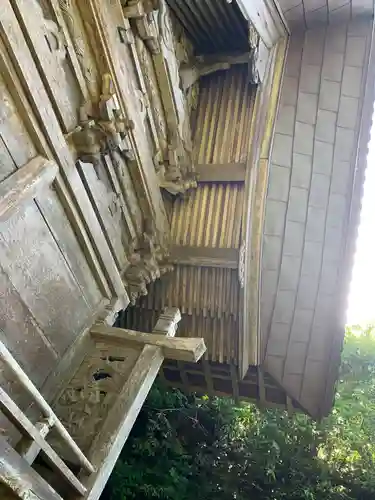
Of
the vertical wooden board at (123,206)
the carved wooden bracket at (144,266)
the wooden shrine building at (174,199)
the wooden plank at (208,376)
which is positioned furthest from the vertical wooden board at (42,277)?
the wooden plank at (208,376)

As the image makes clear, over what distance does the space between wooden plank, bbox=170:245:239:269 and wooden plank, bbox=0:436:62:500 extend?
266 cm

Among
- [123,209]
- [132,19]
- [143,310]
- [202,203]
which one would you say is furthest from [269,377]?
[132,19]

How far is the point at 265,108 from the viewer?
4883 mm

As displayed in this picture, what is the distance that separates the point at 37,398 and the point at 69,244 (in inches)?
50.1

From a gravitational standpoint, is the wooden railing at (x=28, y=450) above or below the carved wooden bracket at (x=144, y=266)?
below

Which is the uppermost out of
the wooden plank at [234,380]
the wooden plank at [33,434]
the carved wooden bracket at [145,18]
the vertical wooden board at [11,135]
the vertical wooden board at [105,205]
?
the carved wooden bracket at [145,18]

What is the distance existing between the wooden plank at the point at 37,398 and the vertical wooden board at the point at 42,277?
2.38 feet

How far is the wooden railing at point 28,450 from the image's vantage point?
2.26m

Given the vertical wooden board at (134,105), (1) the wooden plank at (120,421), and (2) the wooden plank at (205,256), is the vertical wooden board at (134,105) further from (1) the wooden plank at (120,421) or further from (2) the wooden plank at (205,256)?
(1) the wooden plank at (120,421)

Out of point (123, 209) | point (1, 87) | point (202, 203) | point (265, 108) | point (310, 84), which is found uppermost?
point (310, 84)

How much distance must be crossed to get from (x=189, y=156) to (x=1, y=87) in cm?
231

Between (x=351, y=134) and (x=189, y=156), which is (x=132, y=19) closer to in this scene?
(x=189, y=156)

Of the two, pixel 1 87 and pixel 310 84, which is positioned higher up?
pixel 310 84

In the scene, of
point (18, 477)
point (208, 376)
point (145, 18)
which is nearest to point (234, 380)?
point (208, 376)
